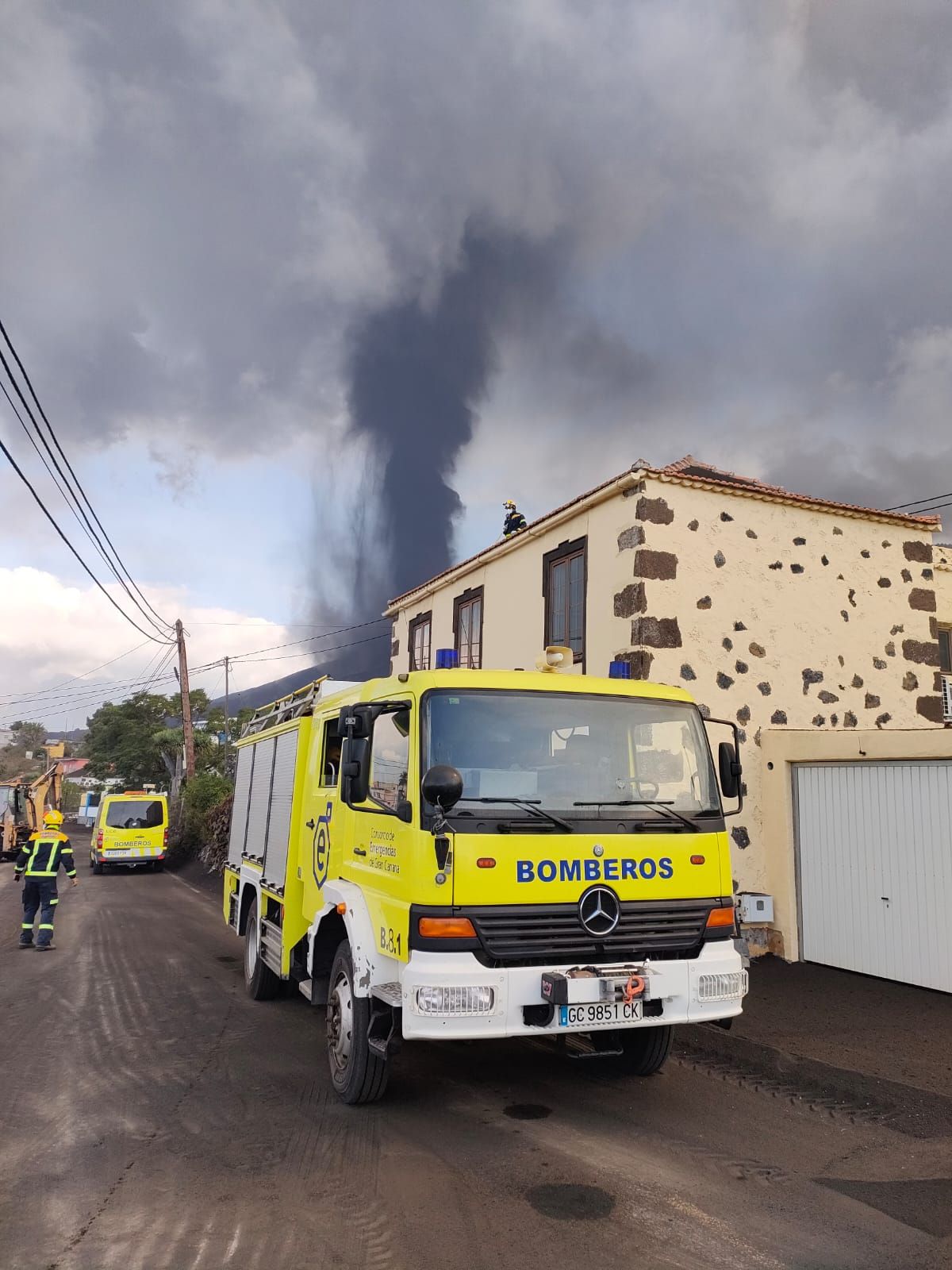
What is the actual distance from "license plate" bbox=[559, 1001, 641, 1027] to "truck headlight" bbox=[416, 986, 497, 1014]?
0.43 m

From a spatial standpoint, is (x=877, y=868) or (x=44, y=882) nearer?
(x=877, y=868)

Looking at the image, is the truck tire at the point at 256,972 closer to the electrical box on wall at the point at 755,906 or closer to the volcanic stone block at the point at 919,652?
the electrical box on wall at the point at 755,906

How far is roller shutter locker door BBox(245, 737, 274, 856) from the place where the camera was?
8.56 meters

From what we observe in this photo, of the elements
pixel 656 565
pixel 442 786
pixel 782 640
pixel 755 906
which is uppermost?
pixel 656 565

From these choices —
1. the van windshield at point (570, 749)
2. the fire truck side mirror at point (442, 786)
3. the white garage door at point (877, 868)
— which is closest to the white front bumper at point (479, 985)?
the fire truck side mirror at point (442, 786)

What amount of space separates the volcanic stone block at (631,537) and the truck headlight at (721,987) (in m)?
5.59

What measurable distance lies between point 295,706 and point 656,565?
4.35 metres

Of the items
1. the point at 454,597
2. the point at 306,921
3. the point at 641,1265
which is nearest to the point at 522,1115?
the point at 641,1265

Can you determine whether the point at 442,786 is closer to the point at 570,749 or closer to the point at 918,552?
the point at 570,749

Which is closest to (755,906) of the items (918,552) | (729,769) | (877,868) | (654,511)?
(877,868)

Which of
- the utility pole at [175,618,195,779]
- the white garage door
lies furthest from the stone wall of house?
the utility pole at [175,618,195,779]

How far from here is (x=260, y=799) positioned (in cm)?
891

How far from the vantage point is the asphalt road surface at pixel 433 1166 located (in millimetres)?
3826

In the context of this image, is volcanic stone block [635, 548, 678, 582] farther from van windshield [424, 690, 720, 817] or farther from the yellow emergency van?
the yellow emergency van
